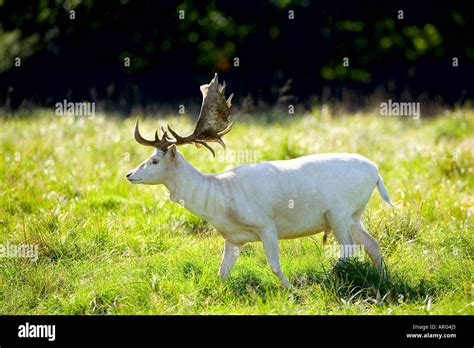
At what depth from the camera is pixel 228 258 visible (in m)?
7.44

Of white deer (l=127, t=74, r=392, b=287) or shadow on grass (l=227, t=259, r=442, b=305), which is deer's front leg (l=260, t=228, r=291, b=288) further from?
shadow on grass (l=227, t=259, r=442, b=305)

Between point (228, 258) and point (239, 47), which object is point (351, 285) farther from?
point (239, 47)

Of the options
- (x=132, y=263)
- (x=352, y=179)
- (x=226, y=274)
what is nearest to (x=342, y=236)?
(x=352, y=179)

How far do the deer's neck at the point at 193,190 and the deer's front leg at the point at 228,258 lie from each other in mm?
383

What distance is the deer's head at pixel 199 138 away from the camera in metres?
7.21

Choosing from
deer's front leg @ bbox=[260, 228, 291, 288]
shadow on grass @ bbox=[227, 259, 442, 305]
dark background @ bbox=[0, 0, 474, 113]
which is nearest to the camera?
shadow on grass @ bbox=[227, 259, 442, 305]

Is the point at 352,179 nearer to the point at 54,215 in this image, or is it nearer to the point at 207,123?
the point at 207,123

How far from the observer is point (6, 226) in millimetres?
9156

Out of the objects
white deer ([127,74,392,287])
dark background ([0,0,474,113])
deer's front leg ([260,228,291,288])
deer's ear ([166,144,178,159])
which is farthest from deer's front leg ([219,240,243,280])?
dark background ([0,0,474,113])

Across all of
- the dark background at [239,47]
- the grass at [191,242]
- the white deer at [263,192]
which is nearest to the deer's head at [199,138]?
the white deer at [263,192]

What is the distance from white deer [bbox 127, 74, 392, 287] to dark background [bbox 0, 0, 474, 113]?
1213cm

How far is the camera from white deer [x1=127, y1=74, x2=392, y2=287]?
7.23 metres

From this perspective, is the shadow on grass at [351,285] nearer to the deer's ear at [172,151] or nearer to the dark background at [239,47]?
the deer's ear at [172,151]

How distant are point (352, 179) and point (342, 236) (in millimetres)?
548
